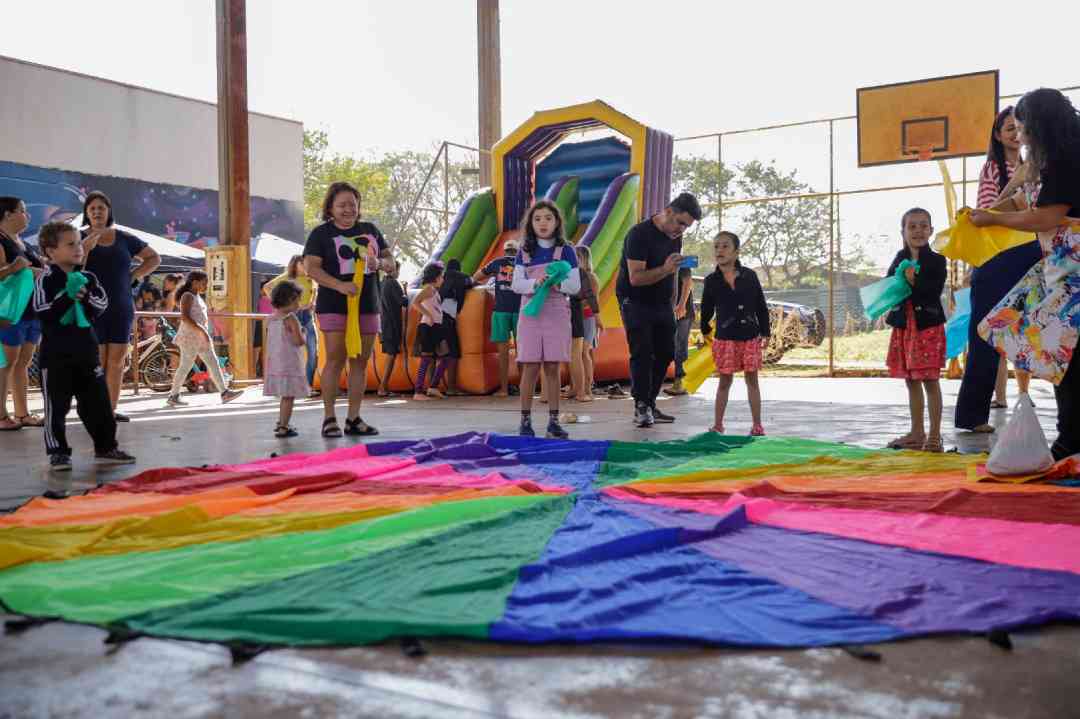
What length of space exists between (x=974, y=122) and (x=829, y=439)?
32.4ft

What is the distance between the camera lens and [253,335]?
Result: 52.3ft

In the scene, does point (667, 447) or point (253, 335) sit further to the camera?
point (253, 335)

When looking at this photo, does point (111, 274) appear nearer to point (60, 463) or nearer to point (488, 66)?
point (60, 463)

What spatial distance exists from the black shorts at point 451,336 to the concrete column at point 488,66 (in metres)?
8.62

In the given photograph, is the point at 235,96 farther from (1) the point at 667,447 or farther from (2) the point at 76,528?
(2) the point at 76,528

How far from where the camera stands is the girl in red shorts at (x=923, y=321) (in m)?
5.71

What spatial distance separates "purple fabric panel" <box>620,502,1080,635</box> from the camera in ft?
7.68

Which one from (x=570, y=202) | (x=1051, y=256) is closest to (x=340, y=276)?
(x=1051, y=256)

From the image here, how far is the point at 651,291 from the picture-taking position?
7.22 meters

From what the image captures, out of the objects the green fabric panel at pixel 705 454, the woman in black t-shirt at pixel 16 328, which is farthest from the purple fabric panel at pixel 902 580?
the woman in black t-shirt at pixel 16 328

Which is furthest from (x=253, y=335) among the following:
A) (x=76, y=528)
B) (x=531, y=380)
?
(x=76, y=528)

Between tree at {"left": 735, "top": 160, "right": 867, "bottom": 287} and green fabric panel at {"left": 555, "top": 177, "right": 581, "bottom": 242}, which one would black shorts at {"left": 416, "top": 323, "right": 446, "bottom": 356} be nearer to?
green fabric panel at {"left": 555, "top": 177, "right": 581, "bottom": 242}

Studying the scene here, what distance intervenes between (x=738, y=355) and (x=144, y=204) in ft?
70.8

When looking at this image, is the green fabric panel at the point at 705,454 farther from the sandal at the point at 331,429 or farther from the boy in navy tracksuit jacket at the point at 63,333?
the boy in navy tracksuit jacket at the point at 63,333
